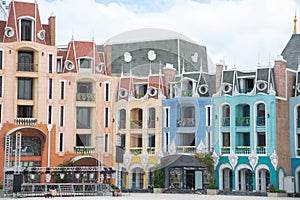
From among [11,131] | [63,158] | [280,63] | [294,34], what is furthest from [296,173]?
[11,131]

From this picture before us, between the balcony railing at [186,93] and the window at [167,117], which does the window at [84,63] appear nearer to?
the window at [167,117]

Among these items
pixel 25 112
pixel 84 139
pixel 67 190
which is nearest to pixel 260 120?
pixel 84 139

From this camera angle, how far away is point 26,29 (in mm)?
46781

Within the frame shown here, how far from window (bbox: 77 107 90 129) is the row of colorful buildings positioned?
8 cm

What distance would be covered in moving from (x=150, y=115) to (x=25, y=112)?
956 centimetres

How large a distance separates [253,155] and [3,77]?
18948 millimetres

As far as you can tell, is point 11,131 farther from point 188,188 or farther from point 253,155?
point 253,155

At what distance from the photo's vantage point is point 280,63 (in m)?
43.2

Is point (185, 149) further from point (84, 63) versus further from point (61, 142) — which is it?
point (84, 63)

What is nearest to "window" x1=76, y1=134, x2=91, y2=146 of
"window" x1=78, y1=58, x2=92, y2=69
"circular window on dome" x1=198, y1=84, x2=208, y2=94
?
"window" x1=78, y1=58, x2=92, y2=69

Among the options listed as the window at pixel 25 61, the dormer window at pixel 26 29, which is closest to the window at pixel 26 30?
the dormer window at pixel 26 29

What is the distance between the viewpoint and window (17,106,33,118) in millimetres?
45906

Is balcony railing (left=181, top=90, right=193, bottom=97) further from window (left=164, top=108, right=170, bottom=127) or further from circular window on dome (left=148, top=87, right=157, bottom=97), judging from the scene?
circular window on dome (left=148, top=87, right=157, bottom=97)

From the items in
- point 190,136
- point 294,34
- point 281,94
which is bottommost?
point 190,136
